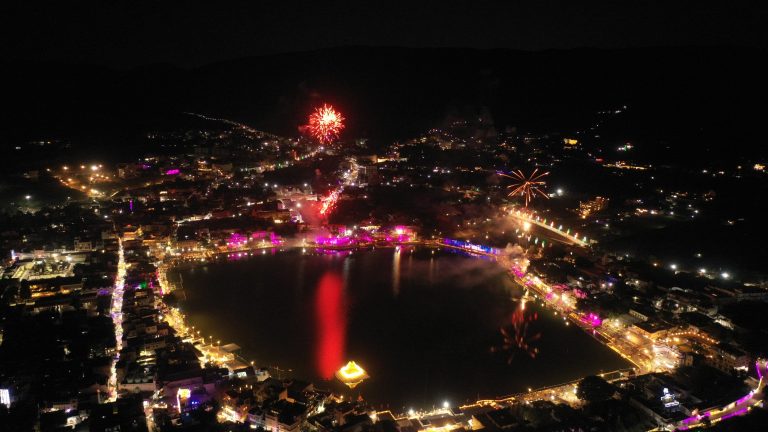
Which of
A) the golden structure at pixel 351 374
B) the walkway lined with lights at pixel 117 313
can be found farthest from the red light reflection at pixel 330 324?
the walkway lined with lights at pixel 117 313

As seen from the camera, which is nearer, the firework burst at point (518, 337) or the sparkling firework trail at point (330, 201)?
the firework burst at point (518, 337)

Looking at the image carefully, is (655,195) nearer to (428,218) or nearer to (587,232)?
(587,232)

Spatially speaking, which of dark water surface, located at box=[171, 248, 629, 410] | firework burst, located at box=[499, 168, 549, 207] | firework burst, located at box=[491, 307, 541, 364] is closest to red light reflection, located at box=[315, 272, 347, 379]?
dark water surface, located at box=[171, 248, 629, 410]

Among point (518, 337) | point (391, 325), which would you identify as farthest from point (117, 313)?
point (518, 337)

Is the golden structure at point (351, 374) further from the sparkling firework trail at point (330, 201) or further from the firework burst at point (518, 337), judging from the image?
the sparkling firework trail at point (330, 201)

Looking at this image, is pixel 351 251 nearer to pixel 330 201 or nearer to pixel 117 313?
pixel 330 201

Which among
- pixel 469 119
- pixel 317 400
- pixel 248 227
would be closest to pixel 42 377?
pixel 317 400
